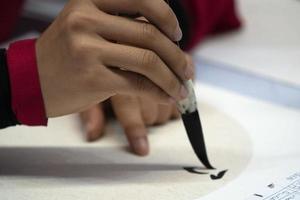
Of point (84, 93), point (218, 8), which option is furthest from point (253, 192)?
point (218, 8)

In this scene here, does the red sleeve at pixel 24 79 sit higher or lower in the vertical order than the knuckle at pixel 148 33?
lower

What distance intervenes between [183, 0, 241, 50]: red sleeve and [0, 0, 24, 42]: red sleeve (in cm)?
33

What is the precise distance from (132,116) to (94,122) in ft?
0.16

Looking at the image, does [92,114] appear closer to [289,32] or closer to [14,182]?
[14,182]

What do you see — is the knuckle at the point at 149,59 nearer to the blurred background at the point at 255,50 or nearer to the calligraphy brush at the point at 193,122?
the calligraphy brush at the point at 193,122

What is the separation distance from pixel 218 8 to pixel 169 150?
430mm

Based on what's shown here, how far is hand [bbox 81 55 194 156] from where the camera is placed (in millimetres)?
551

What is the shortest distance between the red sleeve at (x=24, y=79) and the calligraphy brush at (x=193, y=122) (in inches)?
5.9

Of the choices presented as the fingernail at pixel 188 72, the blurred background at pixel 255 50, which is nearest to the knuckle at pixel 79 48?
the fingernail at pixel 188 72

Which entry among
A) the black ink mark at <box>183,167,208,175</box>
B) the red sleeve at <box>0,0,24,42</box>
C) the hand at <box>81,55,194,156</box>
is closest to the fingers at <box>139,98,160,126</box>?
the hand at <box>81,55,194,156</box>

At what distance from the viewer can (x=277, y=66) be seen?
761 mm

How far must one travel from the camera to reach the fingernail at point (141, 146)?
53 cm

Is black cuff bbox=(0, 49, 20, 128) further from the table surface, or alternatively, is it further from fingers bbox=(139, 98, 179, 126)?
fingers bbox=(139, 98, 179, 126)

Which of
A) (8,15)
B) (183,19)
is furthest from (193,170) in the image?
(8,15)
